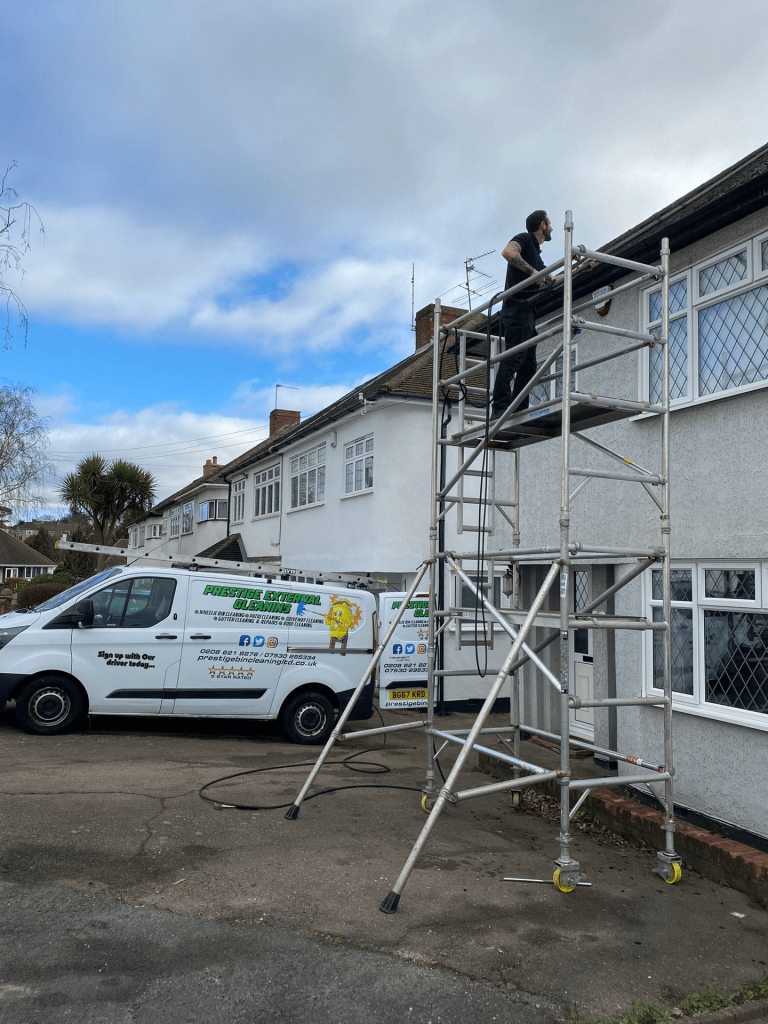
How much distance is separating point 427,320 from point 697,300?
11750 millimetres

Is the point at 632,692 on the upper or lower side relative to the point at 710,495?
lower

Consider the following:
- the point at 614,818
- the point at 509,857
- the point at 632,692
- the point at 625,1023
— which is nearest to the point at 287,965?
the point at 625,1023

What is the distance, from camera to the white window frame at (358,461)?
15883mm

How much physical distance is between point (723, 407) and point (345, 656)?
579 centimetres

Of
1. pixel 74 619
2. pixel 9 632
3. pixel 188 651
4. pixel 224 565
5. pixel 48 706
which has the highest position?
pixel 224 565

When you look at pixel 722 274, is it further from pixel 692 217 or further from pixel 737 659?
pixel 737 659

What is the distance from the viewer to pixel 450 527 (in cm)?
1538

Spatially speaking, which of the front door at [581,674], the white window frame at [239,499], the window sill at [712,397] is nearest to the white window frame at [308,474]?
the white window frame at [239,499]

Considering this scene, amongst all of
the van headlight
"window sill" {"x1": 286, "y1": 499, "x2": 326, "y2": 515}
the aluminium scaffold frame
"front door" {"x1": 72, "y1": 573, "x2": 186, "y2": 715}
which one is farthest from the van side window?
"window sill" {"x1": 286, "y1": 499, "x2": 326, "y2": 515}

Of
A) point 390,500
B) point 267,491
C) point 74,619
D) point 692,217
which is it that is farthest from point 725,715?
point 267,491

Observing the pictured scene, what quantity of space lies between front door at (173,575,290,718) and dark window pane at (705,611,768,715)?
212 inches

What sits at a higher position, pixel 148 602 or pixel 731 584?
pixel 731 584

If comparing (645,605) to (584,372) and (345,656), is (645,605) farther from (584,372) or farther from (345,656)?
(345,656)

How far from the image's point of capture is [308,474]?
19812mm
